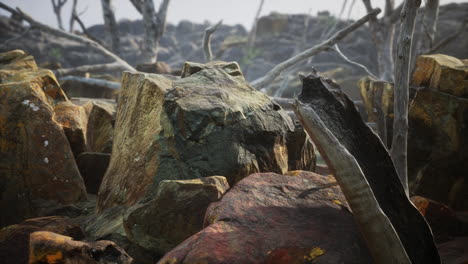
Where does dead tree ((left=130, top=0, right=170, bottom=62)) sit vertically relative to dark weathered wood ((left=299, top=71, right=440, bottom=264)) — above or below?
above

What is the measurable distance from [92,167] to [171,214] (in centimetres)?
207

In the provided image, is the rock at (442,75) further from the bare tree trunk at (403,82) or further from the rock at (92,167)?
the rock at (92,167)

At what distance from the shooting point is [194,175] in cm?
256

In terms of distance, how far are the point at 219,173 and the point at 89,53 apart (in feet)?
97.6

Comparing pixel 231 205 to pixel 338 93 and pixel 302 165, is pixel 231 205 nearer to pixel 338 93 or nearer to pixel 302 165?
pixel 338 93

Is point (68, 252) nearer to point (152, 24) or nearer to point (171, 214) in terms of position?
point (171, 214)

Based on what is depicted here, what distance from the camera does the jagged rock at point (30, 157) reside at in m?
3.15

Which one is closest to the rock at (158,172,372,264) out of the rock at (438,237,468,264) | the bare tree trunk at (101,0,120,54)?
the rock at (438,237,468,264)

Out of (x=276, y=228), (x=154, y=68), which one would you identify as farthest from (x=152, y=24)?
(x=276, y=228)

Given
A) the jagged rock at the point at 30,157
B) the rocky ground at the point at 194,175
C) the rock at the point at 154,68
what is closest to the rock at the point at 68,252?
the rocky ground at the point at 194,175

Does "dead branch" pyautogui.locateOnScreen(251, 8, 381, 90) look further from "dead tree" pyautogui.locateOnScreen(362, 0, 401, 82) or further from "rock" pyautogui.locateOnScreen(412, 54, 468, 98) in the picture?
"dead tree" pyautogui.locateOnScreen(362, 0, 401, 82)

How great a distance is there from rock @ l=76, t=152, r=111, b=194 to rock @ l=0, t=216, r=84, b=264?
139 cm

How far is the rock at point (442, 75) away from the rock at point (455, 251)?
2.09 meters

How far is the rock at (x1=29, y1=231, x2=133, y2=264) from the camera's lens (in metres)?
1.69
